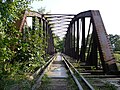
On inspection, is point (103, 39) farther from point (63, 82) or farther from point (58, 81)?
point (63, 82)

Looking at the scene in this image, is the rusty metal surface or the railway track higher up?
the rusty metal surface

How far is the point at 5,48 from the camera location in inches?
282

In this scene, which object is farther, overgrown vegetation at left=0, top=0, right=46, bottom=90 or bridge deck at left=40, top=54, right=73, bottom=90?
bridge deck at left=40, top=54, right=73, bottom=90

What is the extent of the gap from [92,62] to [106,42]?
7.12 ft

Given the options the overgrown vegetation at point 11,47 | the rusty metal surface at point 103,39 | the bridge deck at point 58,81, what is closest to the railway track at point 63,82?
the bridge deck at point 58,81

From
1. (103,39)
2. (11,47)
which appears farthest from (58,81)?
(103,39)

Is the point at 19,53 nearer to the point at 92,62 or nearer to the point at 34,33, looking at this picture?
the point at 34,33

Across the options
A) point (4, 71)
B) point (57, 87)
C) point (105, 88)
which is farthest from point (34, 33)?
point (105, 88)

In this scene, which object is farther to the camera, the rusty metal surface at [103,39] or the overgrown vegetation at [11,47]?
the rusty metal surface at [103,39]

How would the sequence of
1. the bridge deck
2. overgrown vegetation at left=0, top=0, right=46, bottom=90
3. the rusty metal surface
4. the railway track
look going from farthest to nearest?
the rusty metal surface
the bridge deck
the railway track
overgrown vegetation at left=0, top=0, right=46, bottom=90

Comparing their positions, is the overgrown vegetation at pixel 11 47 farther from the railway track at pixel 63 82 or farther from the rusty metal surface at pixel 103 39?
the rusty metal surface at pixel 103 39

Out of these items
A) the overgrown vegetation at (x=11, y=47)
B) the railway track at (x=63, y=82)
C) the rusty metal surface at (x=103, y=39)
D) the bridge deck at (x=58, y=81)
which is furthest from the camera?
the rusty metal surface at (x=103, y=39)

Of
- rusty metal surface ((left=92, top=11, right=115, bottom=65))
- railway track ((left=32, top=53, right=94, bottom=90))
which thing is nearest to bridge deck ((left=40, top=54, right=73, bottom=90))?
railway track ((left=32, top=53, right=94, bottom=90))

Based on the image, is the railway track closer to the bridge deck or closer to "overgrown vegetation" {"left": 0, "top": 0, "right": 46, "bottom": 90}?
the bridge deck
